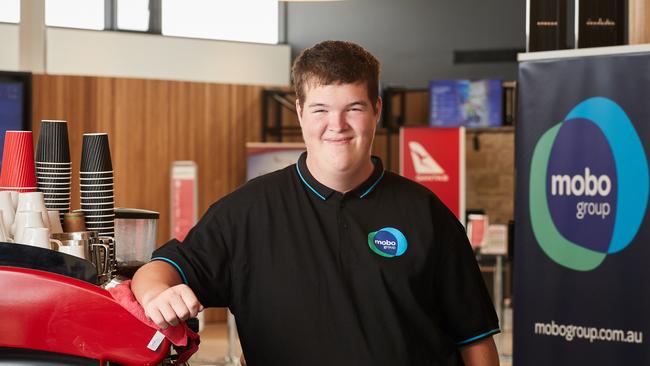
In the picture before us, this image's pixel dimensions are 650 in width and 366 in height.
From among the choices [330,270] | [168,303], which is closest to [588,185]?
[330,270]

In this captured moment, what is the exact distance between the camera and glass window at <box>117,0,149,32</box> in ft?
34.0

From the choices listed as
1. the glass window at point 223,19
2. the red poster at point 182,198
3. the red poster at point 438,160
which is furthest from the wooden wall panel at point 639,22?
the glass window at point 223,19

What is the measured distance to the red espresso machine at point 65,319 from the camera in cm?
154

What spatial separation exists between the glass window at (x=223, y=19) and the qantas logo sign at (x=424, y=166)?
10.7 ft

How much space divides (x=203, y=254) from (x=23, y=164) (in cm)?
68

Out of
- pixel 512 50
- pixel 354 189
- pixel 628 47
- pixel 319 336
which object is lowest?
pixel 319 336

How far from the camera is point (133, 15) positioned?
34.4ft

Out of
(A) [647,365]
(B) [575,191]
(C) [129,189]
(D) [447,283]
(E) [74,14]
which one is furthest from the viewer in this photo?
(E) [74,14]

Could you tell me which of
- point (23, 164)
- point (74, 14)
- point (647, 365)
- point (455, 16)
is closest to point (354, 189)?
point (23, 164)

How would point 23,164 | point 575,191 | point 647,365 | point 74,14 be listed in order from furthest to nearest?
point 74,14 < point 575,191 < point 647,365 < point 23,164

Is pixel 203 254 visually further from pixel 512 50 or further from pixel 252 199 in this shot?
→ pixel 512 50

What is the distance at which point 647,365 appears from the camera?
366 centimetres

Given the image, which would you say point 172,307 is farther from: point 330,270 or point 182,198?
point 182,198

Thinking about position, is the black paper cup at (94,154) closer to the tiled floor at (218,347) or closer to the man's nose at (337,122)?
the man's nose at (337,122)
